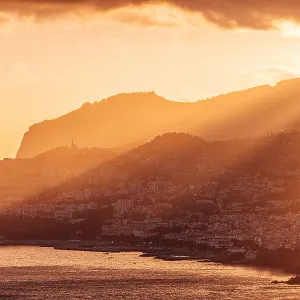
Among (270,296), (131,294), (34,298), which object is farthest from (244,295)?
(34,298)

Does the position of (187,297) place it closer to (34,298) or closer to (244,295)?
(244,295)

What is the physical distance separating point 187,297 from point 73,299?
50.5 feet

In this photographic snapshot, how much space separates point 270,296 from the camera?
7505 inches

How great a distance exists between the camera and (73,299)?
191 m

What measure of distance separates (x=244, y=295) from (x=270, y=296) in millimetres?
4164

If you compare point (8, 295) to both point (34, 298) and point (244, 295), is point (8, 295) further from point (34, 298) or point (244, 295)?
point (244, 295)

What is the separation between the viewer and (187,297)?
19188 cm

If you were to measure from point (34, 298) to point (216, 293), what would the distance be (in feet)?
83.0

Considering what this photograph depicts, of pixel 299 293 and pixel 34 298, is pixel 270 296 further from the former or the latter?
pixel 34 298

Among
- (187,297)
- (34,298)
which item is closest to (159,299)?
(187,297)

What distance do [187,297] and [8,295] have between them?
2588cm

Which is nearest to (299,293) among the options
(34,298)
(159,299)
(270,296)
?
(270,296)

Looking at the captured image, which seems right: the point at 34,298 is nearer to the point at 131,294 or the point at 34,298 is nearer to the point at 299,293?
the point at 131,294

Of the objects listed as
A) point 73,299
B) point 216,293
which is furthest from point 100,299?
point 216,293
